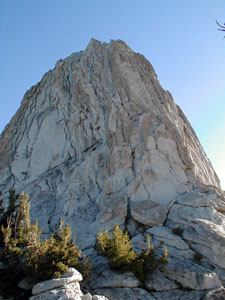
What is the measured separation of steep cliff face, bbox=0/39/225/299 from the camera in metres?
16.3

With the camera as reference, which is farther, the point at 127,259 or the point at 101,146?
the point at 101,146

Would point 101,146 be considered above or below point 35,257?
above

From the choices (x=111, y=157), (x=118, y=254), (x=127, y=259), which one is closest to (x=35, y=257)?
(x=118, y=254)

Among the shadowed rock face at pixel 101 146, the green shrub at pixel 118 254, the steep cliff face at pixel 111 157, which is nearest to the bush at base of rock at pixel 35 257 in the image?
the green shrub at pixel 118 254

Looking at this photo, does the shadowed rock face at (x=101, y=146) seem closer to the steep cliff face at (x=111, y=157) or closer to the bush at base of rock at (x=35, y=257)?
the steep cliff face at (x=111, y=157)

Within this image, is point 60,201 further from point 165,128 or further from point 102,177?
point 165,128

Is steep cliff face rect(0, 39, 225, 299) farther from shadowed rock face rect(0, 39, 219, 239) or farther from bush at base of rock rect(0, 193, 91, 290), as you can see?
bush at base of rock rect(0, 193, 91, 290)

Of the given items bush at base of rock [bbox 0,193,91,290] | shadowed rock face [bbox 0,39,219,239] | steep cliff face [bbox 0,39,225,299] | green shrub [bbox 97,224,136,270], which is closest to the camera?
bush at base of rock [bbox 0,193,91,290]

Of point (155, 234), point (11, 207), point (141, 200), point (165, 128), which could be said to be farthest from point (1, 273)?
point (165, 128)

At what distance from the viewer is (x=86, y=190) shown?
2081 cm

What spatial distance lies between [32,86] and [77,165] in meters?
15.1

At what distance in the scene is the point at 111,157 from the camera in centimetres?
2077

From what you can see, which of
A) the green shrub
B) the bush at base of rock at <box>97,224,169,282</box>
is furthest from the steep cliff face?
the green shrub

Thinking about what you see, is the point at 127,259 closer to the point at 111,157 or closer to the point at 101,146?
the point at 111,157
